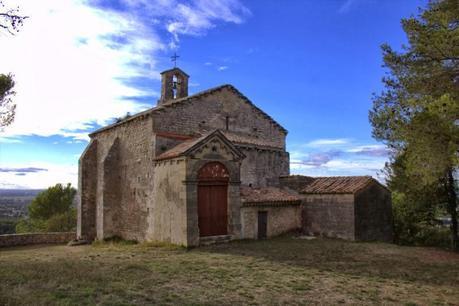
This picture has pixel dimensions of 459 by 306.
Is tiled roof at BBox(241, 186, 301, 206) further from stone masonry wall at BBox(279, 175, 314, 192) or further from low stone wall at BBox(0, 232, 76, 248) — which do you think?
low stone wall at BBox(0, 232, 76, 248)

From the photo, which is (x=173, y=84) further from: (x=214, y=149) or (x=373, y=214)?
(x=373, y=214)

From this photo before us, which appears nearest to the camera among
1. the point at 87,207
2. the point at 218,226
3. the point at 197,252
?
the point at 197,252

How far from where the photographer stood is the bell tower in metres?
23.1

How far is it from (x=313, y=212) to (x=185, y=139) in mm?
7556

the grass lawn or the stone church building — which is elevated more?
the stone church building

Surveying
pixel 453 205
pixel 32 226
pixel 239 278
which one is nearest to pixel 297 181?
pixel 453 205

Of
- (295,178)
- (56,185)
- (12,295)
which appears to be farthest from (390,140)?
(56,185)

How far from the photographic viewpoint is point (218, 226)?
51.5ft

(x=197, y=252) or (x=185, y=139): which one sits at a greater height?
(x=185, y=139)

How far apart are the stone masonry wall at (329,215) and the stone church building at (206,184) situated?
1.9 inches

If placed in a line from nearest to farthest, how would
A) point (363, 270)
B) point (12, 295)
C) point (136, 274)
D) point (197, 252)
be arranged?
point (12, 295)
point (136, 274)
point (363, 270)
point (197, 252)

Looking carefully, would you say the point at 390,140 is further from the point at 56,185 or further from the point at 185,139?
the point at 56,185

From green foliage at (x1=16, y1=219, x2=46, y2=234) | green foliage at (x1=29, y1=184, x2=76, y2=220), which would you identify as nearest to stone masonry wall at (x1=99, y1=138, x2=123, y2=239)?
green foliage at (x1=16, y1=219, x2=46, y2=234)

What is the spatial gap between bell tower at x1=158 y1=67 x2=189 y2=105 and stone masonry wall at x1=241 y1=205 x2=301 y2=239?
32.1 feet
